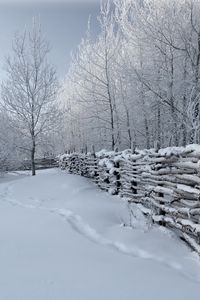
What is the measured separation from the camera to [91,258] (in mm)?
3986

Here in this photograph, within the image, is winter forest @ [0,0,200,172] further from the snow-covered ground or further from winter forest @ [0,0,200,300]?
the snow-covered ground

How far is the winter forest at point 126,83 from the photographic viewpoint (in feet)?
36.9

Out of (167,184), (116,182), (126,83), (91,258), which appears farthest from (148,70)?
(91,258)

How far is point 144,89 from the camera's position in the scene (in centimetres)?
1249

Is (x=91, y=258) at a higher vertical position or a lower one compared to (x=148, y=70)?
lower

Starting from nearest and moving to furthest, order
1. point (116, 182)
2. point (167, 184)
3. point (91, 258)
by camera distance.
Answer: point (91, 258) < point (167, 184) < point (116, 182)

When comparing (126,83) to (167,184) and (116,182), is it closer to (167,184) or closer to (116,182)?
(116,182)

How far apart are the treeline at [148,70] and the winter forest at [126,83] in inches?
1.2

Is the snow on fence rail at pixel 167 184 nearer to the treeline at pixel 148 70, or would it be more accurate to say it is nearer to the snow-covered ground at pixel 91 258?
the snow-covered ground at pixel 91 258

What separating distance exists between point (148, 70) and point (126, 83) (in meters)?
2.28

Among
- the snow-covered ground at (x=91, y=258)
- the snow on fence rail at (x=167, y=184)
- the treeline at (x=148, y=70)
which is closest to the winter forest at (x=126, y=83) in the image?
A: the treeline at (x=148, y=70)

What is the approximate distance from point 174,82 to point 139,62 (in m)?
2.85

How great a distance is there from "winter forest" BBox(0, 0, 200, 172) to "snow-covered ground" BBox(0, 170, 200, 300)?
593 centimetres

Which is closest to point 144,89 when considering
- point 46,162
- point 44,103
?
point 44,103
